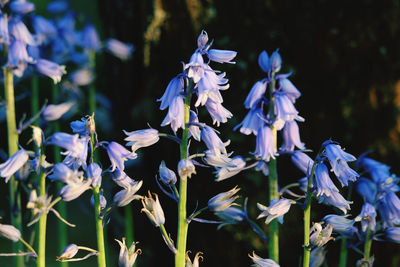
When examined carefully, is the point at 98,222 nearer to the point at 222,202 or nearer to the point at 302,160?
the point at 222,202

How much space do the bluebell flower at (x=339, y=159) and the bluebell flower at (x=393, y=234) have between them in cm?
48

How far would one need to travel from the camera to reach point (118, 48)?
156 inches

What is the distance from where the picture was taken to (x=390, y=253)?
3.43 m

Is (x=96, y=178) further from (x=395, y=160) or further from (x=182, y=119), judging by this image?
(x=395, y=160)

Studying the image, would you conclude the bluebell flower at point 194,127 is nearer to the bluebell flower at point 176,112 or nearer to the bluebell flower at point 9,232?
the bluebell flower at point 176,112

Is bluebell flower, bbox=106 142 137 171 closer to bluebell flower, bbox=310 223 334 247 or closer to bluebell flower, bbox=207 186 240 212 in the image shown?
bluebell flower, bbox=207 186 240 212

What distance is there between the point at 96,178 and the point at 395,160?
214cm

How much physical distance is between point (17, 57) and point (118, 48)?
1328 millimetres

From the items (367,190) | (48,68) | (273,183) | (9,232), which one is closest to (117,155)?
(9,232)

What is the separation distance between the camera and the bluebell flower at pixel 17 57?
8.87 ft

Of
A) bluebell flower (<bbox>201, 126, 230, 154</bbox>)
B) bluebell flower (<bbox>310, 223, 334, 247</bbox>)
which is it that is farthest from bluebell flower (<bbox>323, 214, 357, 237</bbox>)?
bluebell flower (<bbox>201, 126, 230, 154</bbox>)

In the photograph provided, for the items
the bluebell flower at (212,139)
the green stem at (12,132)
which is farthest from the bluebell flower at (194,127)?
the green stem at (12,132)

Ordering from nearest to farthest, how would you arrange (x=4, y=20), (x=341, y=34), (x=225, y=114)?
(x=225, y=114)
(x=4, y=20)
(x=341, y=34)

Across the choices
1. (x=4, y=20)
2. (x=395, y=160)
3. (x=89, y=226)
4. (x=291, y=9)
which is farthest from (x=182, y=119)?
(x=89, y=226)
